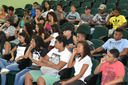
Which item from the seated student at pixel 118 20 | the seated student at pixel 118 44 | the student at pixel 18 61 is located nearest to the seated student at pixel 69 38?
the seated student at pixel 118 44

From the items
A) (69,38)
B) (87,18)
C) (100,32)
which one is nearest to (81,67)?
(69,38)

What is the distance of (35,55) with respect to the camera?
3.07m

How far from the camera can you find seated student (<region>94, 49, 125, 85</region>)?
2.09 metres

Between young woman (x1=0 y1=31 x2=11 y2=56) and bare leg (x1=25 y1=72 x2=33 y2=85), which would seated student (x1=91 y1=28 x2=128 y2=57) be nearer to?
bare leg (x1=25 y1=72 x2=33 y2=85)

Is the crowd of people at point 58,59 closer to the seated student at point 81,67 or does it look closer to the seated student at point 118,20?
the seated student at point 81,67

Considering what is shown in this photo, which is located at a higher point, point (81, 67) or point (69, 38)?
point (69, 38)

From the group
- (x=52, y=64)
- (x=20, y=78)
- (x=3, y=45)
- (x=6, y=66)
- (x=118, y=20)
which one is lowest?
(x=20, y=78)

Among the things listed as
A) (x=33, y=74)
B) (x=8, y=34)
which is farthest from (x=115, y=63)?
(x=8, y=34)

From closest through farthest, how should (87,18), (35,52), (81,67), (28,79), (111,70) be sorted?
(111,70) < (81,67) < (28,79) < (35,52) < (87,18)

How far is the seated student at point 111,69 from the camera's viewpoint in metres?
2.09

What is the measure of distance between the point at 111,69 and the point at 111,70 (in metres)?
0.01

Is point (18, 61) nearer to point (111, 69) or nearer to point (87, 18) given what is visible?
point (111, 69)

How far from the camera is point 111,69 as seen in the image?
7.20 feet

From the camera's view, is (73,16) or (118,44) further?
(73,16)
